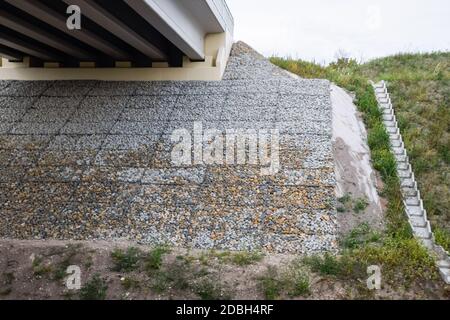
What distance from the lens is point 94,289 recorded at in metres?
6.62

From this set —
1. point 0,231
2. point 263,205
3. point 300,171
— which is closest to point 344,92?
point 300,171

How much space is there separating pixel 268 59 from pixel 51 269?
11672mm

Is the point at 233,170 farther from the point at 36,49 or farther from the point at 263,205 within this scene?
the point at 36,49

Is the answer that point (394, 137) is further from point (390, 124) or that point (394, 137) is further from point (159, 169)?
point (159, 169)

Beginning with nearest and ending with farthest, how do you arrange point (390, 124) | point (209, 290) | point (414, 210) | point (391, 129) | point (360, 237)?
point (209, 290) → point (360, 237) → point (414, 210) → point (391, 129) → point (390, 124)

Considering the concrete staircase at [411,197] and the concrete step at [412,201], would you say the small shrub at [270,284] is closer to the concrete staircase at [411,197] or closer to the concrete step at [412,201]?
the concrete staircase at [411,197]

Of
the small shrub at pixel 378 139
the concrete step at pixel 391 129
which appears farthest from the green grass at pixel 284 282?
the concrete step at pixel 391 129

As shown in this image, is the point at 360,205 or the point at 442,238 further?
the point at 360,205

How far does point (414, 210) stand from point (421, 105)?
16.5ft

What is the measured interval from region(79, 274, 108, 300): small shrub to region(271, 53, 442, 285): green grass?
3054 millimetres

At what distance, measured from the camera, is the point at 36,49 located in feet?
42.8

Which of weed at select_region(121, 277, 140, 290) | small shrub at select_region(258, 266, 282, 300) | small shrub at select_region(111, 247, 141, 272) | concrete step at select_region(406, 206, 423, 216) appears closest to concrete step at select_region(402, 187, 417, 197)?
concrete step at select_region(406, 206, 423, 216)

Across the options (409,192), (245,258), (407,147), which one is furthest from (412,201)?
(245,258)

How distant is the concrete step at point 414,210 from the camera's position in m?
9.20
